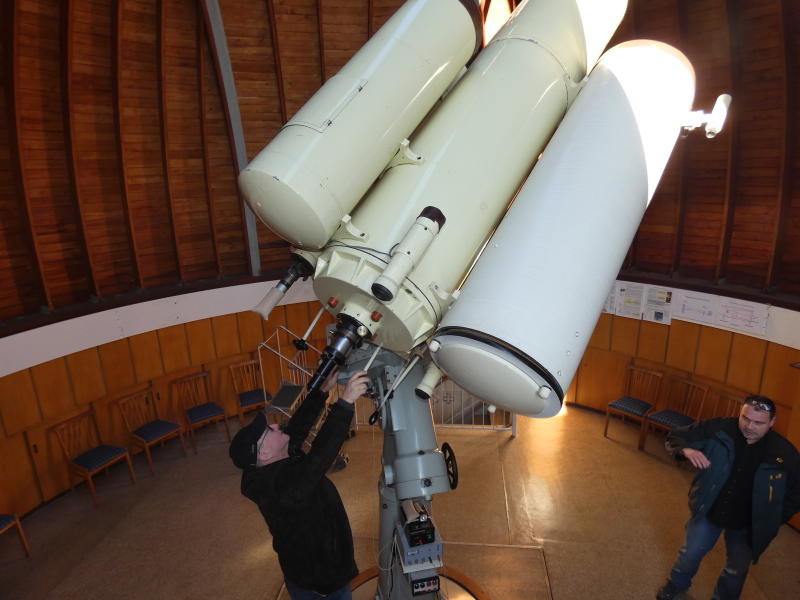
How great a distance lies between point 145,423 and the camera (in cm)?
673

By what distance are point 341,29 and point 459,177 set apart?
4.72 meters

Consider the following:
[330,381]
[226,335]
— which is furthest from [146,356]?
[330,381]

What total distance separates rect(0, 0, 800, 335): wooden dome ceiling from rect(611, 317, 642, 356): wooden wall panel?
28.4 inches

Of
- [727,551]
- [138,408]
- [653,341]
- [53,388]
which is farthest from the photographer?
[653,341]

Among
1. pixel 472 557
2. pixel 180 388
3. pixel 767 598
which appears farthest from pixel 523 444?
pixel 180 388

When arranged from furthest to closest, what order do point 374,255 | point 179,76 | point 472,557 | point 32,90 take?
1. point 179,76
2. point 32,90
3. point 472,557
4. point 374,255

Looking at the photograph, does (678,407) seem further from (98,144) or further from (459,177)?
(98,144)

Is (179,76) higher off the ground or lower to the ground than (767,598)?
higher

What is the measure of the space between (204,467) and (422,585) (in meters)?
4.42

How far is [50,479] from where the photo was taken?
5883mm

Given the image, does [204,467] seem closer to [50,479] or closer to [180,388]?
[180,388]

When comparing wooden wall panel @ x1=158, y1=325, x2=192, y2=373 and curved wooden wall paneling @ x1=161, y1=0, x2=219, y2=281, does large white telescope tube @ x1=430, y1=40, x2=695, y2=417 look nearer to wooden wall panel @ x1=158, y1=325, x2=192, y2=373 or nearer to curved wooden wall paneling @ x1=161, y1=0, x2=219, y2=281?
curved wooden wall paneling @ x1=161, y1=0, x2=219, y2=281

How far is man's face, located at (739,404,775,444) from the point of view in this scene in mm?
3104

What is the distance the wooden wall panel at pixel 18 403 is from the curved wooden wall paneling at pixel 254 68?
388 cm
